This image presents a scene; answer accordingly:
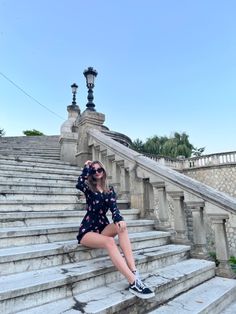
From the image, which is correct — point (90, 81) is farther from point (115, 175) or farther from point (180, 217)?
point (180, 217)

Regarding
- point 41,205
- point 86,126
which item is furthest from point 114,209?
point 86,126

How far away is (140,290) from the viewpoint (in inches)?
73.0

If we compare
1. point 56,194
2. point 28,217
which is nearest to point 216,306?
point 28,217

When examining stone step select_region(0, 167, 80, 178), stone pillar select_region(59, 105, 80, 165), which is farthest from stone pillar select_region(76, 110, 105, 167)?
stone pillar select_region(59, 105, 80, 165)

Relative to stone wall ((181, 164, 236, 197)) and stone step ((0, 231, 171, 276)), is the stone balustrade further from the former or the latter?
stone wall ((181, 164, 236, 197))

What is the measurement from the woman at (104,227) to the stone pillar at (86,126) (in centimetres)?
265

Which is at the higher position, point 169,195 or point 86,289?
point 169,195

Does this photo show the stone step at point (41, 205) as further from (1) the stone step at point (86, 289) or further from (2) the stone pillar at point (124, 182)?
(1) the stone step at point (86, 289)

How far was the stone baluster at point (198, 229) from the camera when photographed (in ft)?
9.43

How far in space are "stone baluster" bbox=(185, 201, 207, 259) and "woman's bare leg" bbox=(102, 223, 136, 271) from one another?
1.10 metres

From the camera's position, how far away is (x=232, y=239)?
1345 centimetres

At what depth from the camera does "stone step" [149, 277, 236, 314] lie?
1.95 meters

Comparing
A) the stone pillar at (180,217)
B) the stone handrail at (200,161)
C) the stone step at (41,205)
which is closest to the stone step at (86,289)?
the stone pillar at (180,217)

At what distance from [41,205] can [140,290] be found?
5.74 ft
